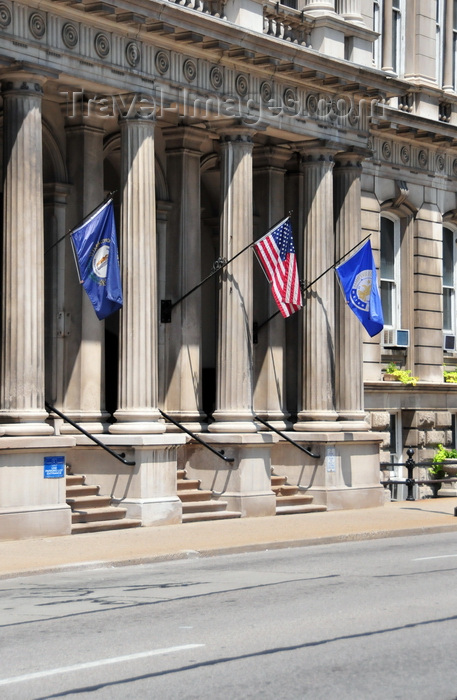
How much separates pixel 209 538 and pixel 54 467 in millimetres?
2663

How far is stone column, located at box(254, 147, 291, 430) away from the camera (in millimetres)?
26922

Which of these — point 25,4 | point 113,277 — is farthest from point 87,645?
point 25,4

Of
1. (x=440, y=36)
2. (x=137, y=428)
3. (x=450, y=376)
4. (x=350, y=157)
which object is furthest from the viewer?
(x=440, y=36)

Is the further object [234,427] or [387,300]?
[387,300]

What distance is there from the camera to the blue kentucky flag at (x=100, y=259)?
2112cm

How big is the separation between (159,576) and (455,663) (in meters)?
6.69

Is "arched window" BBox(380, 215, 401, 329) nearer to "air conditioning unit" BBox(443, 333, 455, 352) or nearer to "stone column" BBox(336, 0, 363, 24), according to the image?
"air conditioning unit" BBox(443, 333, 455, 352)

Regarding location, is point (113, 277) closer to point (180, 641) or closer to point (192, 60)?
point (192, 60)

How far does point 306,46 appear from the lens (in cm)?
2659

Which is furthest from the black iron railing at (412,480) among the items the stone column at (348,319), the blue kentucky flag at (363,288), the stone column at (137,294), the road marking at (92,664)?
the road marking at (92,664)

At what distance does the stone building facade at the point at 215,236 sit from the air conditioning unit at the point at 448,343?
81 centimetres

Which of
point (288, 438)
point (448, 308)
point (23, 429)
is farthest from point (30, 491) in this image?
point (448, 308)

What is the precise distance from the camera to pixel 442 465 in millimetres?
30641

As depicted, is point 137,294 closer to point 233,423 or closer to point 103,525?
point 233,423
